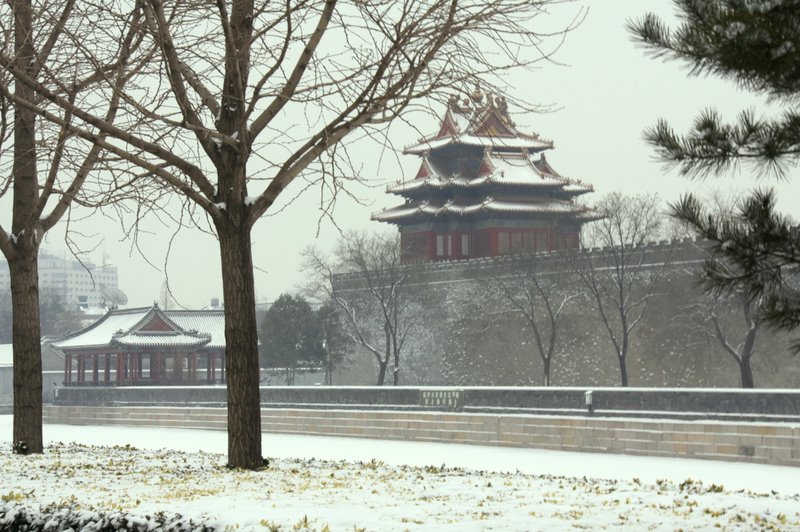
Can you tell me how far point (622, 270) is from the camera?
33.2 m

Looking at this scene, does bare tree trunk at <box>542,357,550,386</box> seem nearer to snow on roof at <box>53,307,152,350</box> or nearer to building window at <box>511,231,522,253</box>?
building window at <box>511,231,522,253</box>

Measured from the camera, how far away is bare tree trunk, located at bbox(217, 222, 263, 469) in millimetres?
8516

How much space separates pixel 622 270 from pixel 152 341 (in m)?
14.5

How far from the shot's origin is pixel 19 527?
6207mm

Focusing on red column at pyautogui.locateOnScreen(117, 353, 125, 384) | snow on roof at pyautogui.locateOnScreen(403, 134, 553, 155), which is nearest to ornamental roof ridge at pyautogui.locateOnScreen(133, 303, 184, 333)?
red column at pyautogui.locateOnScreen(117, 353, 125, 384)

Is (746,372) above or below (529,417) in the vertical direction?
above

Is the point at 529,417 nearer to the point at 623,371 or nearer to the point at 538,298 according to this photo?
the point at 623,371

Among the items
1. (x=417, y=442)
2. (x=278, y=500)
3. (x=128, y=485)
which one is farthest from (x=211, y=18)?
(x=417, y=442)

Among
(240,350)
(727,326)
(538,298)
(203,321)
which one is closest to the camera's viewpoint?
(240,350)

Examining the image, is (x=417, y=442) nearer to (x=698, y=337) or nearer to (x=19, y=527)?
(x=698, y=337)

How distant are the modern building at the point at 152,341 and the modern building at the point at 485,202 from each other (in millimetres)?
→ 7631

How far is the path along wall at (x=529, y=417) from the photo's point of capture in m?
16.8

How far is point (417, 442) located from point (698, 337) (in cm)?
1191

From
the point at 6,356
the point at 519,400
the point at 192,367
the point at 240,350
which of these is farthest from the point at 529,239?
the point at 240,350
